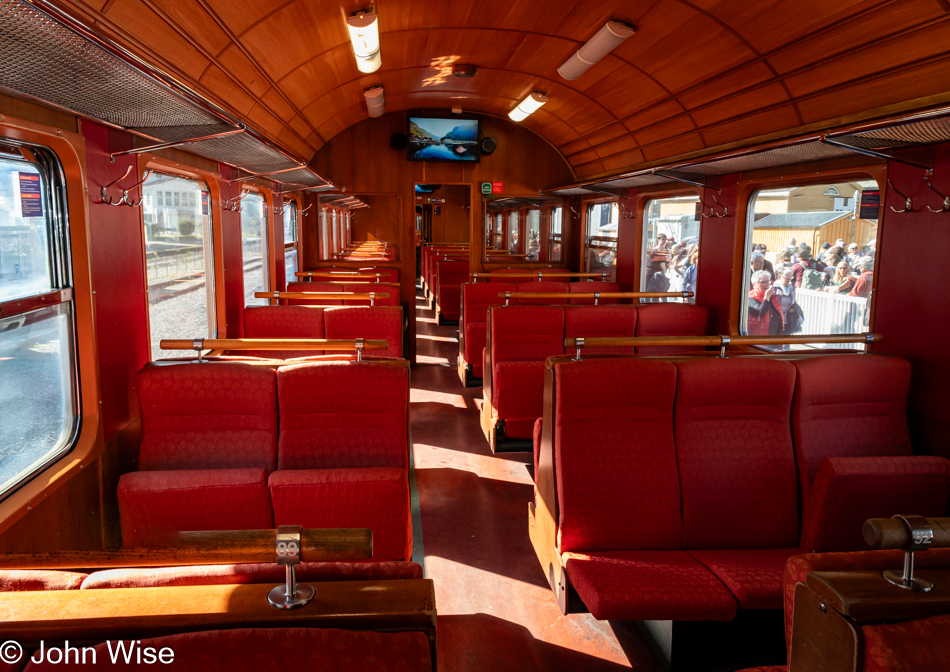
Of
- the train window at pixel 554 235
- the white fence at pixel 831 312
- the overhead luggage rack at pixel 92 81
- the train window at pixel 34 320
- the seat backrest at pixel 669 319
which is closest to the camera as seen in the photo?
the overhead luggage rack at pixel 92 81

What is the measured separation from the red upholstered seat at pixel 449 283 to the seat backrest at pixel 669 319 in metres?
6.85

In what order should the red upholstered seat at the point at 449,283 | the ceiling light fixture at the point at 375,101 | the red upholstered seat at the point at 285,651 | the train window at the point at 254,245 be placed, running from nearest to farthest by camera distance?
the red upholstered seat at the point at 285,651 < the ceiling light fixture at the point at 375,101 < the train window at the point at 254,245 < the red upholstered seat at the point at 449,283

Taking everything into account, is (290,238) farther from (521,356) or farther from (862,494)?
(862,494)

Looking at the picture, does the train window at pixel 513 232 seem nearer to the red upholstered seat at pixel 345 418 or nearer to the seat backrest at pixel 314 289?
the seat backrest at pixel 314 289

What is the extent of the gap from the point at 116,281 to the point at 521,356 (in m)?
3.25

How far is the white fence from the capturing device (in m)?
4.30

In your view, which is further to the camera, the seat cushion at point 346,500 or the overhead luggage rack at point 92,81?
the seat cushion at point 346,500

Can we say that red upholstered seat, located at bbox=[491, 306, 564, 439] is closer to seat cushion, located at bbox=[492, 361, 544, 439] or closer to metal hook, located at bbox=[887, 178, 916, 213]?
seat cushion, located at bbox=[492, 361, 544, 439]

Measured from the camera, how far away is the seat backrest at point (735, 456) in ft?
10.1

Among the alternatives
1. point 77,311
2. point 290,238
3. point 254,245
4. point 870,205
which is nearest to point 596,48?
point 870,205

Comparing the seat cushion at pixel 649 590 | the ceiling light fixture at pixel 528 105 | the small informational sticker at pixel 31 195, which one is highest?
the ceiling light fixture at pixel 528 105

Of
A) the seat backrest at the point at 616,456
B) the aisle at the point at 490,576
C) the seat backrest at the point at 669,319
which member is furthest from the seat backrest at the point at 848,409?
the seat backrest at the point at 669,319

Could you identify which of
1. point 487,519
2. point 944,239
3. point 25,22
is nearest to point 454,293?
point 487,519

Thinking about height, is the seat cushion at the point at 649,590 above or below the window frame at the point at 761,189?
below
